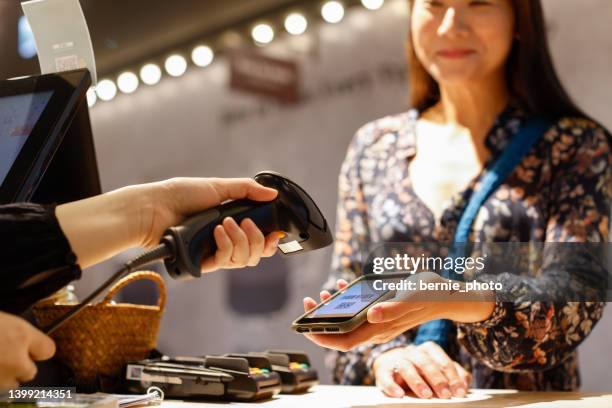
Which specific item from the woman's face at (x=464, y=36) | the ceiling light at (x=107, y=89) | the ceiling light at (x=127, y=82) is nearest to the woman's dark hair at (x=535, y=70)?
the woman's face at (x=464, y=36)

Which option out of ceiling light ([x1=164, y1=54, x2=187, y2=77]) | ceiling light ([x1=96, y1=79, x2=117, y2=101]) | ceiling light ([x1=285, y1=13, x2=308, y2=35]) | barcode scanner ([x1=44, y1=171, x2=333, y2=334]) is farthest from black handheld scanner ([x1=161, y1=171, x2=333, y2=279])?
ceiling light ([x1=96, y1=79, x2=117, y2=101])

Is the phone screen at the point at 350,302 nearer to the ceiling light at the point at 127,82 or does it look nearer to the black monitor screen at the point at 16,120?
the black monitor screen at the point at 16,120

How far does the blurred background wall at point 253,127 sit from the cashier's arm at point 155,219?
6.39 feet

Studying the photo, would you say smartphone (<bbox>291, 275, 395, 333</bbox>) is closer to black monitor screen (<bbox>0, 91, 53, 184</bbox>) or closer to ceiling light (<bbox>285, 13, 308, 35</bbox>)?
black monitor screen (<bbox>0, 91, 53, 184</bbox>)

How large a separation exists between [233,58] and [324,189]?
70cm

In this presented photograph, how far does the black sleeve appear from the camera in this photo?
28.6 inches

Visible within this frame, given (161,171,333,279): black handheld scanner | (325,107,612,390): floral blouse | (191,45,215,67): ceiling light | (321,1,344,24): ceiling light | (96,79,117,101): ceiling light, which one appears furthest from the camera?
(96,79,117,101): ceiling light

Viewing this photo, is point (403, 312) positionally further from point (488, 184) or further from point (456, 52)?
point (456, 52)

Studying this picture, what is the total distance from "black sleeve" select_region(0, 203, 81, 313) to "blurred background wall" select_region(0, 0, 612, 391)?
2155mm

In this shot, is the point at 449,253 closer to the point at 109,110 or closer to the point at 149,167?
the point at 149,167

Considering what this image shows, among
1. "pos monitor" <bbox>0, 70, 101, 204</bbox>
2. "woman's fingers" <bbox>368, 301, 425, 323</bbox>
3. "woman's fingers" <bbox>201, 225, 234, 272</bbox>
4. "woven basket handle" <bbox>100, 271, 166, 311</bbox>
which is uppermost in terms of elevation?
"pos monitor" <bbox>0, 70, 101, 204</bbox>

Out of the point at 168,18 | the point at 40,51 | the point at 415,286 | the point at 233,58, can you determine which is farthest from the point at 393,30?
the point at 415,286

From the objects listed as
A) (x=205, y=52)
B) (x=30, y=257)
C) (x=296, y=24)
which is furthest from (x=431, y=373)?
(x=205, y=52)

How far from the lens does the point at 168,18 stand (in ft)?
12.7
